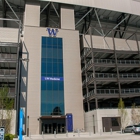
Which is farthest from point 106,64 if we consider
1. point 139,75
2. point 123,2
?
point 123,2

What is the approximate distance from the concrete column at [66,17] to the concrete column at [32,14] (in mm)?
6211

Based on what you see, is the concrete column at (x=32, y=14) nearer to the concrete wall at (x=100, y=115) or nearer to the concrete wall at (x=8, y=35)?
the concrete wall at (x=8, y=35)

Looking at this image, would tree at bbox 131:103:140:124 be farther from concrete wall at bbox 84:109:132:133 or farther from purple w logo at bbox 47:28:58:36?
purple w logo at bbox 47:28:58:36

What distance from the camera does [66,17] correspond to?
54.4m

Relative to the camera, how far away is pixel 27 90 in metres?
45.4

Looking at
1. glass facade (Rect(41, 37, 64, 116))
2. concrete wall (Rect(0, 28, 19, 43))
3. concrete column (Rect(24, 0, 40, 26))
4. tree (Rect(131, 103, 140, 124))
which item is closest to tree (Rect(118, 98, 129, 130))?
tree (Rect(131, 103, 140, 124))

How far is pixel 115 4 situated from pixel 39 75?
3043 centimetres

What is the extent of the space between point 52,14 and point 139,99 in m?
33.6

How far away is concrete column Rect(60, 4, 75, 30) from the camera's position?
5394 centimetres

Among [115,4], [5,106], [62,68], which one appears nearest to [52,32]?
[62,68]

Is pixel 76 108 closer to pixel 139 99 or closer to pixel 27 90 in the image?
pixel 27 90

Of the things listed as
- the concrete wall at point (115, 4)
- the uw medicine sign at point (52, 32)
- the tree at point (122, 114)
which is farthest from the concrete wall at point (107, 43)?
the tree at point (122, 114)

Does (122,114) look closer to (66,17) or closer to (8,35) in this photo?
(66,17)

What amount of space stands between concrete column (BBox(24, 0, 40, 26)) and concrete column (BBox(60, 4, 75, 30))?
20.4 feet
